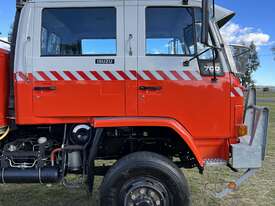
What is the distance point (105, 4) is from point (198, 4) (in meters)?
1.07

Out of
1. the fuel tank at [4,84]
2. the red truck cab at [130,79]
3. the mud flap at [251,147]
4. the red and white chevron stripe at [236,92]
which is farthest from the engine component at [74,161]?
the red and white chevron stripe at [236,92]

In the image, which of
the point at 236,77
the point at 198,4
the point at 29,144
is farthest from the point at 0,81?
the point at 236,77

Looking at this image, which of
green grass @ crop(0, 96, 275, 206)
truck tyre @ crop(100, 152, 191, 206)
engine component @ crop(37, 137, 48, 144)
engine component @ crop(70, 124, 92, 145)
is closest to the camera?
truck tyre @ crop(100, 152, 191, 206)

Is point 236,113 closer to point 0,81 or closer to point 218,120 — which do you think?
point 218,120

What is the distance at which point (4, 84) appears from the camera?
4.96 meters

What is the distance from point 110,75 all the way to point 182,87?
0.84 m

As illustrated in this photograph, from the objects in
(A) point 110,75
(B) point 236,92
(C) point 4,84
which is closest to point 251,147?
(B) point 236,92

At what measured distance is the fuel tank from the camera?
16.2 feet

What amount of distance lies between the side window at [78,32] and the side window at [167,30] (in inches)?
16.5

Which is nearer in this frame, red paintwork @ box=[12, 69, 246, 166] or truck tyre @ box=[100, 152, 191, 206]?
truck tyre @ box=[100, 152, 191, 206]

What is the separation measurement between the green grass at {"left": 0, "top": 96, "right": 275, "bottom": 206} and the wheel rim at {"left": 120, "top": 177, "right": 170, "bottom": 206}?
4.80ft

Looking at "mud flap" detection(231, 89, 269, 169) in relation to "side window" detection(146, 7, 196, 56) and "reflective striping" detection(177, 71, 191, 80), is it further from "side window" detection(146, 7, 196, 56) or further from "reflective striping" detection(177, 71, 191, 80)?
"side window" detection(146, 7, 196, 56)

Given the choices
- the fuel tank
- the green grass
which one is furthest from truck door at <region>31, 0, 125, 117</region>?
the green grass

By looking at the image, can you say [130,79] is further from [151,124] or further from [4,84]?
[4,84]
